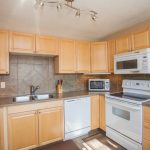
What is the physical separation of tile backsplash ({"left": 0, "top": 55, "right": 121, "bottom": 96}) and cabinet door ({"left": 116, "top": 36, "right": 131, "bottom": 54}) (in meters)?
0.67

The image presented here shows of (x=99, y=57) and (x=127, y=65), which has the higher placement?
(x=99, y=57)

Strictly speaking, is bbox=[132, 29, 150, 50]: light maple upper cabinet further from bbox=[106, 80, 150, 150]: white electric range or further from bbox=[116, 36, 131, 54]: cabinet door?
bbox=[106, 80, 150, 150]: white electric range

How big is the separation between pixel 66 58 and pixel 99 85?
3.20ft

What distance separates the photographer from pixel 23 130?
2.04m

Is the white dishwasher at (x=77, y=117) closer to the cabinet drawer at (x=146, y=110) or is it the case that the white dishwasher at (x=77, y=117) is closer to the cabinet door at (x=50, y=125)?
the cabinet door at (x=50, y=125)

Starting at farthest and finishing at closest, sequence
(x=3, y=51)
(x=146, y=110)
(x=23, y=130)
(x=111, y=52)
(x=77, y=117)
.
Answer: (x=111, y=52) < (x=77, y=117) < (x=3, y=51) < (x=23, y=130) < (x=146, y=110)

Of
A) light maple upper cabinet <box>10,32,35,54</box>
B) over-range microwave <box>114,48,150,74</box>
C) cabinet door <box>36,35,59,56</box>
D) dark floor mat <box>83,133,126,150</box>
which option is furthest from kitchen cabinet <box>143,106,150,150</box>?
light maple upper cabinet <box>10,32,35,54</box>

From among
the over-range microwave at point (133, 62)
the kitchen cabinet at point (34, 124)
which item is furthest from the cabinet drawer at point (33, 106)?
the over-range microwave at point (133, 62)

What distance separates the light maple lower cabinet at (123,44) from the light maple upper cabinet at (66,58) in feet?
2.99

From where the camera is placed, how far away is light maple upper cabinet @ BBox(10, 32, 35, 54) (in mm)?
2257

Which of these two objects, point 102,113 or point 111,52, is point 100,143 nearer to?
point 102,113

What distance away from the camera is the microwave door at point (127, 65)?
7.15ft

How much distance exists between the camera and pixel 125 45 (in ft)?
8.20

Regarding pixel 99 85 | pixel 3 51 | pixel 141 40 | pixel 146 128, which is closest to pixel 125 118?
pixel 146 128
